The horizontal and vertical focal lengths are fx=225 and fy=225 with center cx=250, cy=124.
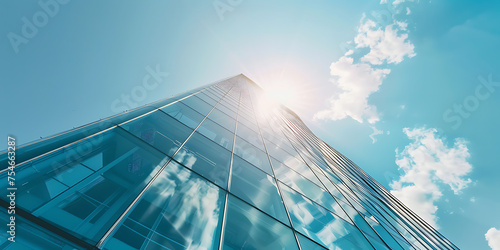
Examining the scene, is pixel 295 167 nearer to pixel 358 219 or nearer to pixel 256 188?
pixel 358 219

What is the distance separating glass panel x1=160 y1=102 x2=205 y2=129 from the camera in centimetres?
705

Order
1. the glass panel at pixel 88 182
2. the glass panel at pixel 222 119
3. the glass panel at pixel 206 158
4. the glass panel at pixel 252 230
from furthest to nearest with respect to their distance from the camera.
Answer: the glass panel at pixel 222 119, the glass panel at pixel 206 158, the glass panel at pixel 252 230, the glass panel at pixel 88 182

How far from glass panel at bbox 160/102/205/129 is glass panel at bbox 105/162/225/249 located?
2.79 m

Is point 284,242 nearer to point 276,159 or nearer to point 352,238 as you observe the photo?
point 352,238

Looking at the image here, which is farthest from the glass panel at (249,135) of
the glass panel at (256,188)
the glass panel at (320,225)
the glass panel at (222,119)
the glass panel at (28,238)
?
the glass panel at (28,238)

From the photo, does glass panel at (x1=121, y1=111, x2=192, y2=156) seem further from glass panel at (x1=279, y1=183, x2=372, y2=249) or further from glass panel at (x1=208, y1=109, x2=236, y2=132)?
glass panel at (x1=279, y1=183, x2=372, y2=249)

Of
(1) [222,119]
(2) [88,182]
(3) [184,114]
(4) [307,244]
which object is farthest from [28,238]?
(1) [222,119]

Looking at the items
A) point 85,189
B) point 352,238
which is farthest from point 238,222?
point 352,238

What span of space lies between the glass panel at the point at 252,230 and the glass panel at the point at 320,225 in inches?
25.8

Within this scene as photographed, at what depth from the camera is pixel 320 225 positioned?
5.84 meters

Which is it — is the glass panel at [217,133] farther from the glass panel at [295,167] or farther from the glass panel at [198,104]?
the glass panel at [295,167]

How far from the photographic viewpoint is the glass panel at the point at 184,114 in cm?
705

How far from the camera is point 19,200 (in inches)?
94.6

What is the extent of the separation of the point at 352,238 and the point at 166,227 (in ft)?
17.5
